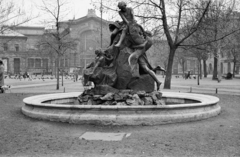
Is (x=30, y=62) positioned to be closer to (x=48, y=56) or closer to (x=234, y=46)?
(x=48, y=56)

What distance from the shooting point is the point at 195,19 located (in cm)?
2212

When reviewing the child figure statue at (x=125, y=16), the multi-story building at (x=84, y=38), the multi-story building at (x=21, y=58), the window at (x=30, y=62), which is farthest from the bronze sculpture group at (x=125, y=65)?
the window at (x=30, y=62)

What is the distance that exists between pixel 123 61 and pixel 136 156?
5090 mm

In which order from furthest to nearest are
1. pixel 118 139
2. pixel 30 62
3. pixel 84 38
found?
1. pixel 84 38
2. pixel 30 62
3. pixel 118 139

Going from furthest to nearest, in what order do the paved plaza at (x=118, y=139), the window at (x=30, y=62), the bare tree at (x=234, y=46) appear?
1. the window at (x=30, y=62)
2. the bare tree at (x=234, y=46)
3. the paved plaza at (x=118, y=139)

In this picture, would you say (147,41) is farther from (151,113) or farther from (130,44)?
(151,113)

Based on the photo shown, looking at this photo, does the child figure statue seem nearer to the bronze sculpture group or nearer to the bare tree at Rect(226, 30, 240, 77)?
the bronze sculpture group

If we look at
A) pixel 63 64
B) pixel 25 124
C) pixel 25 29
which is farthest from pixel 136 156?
pixel 25 29

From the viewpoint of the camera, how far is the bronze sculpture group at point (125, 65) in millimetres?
9680

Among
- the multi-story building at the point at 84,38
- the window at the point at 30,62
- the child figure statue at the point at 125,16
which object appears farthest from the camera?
the multi-story building at the point at 84,38

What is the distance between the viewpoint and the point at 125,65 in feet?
31.7

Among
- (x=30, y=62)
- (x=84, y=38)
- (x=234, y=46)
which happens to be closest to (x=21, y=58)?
(x=30, y=62)

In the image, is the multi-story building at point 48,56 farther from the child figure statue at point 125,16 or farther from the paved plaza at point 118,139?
the paved plaza at point 118,139

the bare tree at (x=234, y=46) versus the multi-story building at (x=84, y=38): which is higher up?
the multi-story building at (x=84, y=38)
